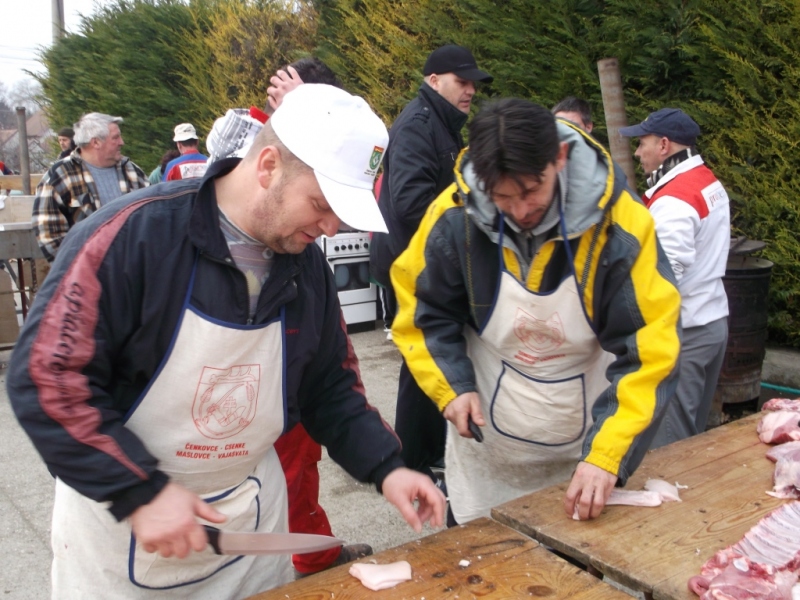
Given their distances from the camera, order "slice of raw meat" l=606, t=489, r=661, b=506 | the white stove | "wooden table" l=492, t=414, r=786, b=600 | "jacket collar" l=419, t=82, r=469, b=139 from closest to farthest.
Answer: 1. "wooden table" l=492, t=414, r=786, b=600
2. "slice of raw meat" l=606, t=489, r=661, b=506
3. "jacket collar" l=419, t=82, r=469, b=139
4. the white stove

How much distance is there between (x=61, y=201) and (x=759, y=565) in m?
4.69

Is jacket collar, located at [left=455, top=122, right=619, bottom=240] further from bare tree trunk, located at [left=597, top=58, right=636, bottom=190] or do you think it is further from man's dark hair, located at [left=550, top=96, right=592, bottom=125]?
bare tree trunk, located at [left=597, top=58, right=636, bottom=190]

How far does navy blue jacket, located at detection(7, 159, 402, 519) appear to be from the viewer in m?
1.49

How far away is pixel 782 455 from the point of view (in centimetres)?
247

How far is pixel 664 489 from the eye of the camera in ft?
7.47

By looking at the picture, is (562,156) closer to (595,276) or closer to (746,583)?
(595,276)

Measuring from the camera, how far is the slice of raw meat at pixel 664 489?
223cm

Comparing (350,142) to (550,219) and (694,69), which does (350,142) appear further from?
(694,69)

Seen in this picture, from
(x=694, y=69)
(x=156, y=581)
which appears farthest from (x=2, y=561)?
(x=694, y=69)

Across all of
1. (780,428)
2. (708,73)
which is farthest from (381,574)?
(708,73)

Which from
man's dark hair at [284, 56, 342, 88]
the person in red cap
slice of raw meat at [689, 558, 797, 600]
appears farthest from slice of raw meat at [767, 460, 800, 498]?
the person in red cap

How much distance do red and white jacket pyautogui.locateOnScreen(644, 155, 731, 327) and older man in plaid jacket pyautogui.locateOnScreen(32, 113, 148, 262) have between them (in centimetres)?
368

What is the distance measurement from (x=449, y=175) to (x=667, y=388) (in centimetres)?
239

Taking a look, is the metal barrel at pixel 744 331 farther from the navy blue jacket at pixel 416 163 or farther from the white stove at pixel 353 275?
the white stove at pixel 353 275
